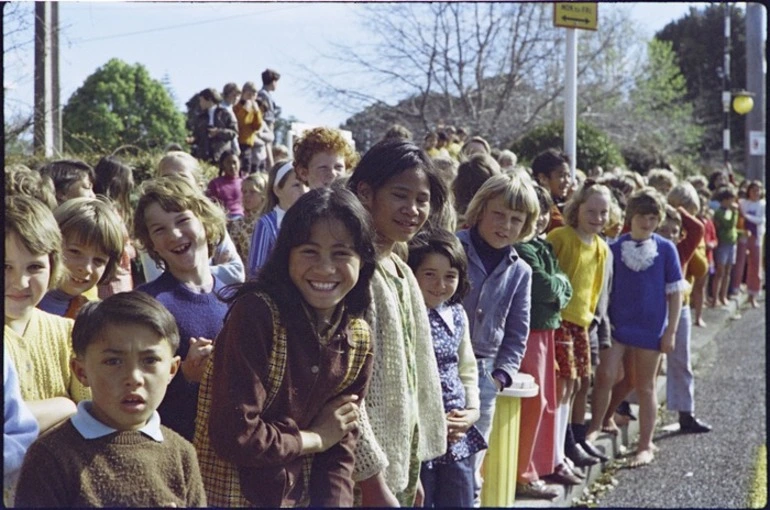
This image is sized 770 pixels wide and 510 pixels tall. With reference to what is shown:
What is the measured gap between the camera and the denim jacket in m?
4.73

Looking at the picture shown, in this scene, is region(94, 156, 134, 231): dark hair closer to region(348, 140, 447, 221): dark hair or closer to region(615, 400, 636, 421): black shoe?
region(348, 140, 447, 221): dark hair

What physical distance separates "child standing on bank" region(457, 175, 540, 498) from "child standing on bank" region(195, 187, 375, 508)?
1760 mm

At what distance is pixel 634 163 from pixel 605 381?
12.2m

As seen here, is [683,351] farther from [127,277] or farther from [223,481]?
[223,481]

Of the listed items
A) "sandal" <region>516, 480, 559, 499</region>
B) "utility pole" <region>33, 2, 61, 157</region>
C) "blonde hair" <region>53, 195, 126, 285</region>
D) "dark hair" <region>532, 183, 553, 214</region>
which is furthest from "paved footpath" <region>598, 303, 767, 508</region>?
"utility pole" <region>33, 2, 61, 157</region>

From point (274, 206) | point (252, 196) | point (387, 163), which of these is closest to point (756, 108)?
point (252, 196)

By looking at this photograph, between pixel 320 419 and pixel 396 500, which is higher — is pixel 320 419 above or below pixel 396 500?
above

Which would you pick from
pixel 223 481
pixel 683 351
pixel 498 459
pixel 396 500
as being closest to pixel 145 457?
pixel 223 481

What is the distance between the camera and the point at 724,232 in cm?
1417

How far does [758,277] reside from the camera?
653 inches

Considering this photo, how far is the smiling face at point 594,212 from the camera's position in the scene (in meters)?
6.12

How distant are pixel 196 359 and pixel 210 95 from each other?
6.37 metres

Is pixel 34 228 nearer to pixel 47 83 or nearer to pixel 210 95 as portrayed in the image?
pixel 47 83

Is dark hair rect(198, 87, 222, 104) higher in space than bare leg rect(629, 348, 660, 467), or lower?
higher
